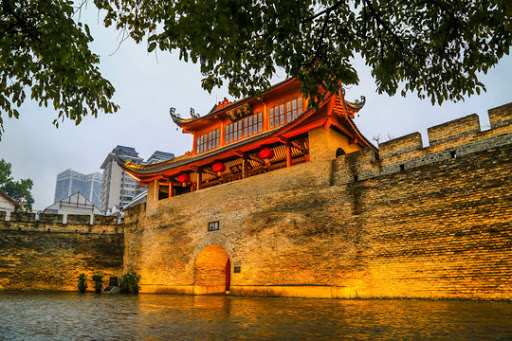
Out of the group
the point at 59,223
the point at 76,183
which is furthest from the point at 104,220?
the point at 76,183

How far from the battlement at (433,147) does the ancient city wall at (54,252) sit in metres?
13.0

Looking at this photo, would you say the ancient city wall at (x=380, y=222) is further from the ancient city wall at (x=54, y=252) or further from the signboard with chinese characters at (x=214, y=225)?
the ancient city wall at (x=54, y=252)

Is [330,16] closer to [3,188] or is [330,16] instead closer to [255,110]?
[255,110]

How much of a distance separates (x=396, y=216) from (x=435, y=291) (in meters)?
2.02

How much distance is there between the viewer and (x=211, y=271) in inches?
582

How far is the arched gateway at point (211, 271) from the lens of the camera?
1425 cm

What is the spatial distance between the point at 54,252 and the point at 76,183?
195m

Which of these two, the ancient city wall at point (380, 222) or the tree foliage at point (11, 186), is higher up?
the tree foliage at point (11, 186)

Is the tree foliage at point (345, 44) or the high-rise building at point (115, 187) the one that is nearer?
the tree foliage at point (345, 44)

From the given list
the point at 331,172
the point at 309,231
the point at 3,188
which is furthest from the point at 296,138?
the point at 3,188

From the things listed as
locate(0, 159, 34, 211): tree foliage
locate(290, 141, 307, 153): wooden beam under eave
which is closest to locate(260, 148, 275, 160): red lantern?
locate(290, 141, 307, 153): wooden beam under eave

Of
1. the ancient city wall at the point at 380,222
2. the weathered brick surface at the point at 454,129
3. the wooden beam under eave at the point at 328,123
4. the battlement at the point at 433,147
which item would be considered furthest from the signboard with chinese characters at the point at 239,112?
the weathered brick surface at the point at 454,129

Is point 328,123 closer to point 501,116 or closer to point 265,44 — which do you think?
point 501,116

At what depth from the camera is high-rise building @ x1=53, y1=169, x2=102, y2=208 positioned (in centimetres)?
18500
